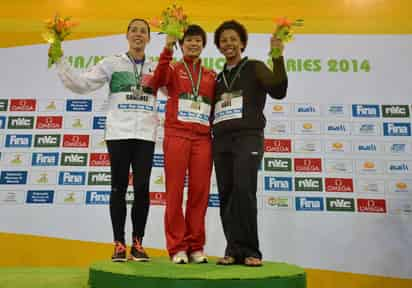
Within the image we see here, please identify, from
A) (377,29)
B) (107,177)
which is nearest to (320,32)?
(377,29)

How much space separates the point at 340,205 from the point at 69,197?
8.03ft

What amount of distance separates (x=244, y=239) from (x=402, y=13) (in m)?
3.14

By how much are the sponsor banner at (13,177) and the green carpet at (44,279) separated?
1406mm

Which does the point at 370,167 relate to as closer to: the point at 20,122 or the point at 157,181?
the point at 157,181

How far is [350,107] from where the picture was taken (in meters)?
3.51

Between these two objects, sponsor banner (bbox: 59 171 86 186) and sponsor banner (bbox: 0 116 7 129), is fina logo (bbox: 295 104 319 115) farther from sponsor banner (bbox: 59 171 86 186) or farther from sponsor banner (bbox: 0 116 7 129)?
sponsor banner (bbox: 0 116 7 129)

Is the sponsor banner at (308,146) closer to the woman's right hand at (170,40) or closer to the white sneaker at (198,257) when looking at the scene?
the white sneaker at (198,257)

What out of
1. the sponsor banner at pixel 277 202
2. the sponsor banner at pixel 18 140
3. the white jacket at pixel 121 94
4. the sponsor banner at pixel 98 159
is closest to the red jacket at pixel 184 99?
the white jacket at pixel 121 94

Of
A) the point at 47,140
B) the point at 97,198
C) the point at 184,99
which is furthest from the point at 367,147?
the point at 47,140

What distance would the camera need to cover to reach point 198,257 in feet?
6.42

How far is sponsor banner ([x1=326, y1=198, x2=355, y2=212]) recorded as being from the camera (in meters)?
3.31

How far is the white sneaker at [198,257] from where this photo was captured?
1940 mm

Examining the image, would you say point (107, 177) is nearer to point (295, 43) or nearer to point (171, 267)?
point (171, 267)

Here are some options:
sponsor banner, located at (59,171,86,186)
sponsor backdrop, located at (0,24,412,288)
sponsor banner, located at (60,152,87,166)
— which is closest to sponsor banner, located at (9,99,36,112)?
sponsor backdrop, located at (0,24,412,288)
